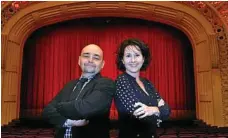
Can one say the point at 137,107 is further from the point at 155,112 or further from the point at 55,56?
the point at 55,56

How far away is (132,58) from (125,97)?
126 millimetres

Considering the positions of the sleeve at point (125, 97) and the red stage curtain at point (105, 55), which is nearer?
the sleeve at point (125, 97)

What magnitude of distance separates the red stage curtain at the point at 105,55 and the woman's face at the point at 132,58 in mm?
5728

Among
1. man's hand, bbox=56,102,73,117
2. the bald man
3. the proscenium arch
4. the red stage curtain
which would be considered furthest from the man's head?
the red stage curtain

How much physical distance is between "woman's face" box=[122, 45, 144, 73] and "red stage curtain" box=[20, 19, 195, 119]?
226 inches

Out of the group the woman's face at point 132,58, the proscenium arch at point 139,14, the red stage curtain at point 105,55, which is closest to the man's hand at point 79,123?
the woman's face at point 132,58

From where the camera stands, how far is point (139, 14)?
5.68 meters

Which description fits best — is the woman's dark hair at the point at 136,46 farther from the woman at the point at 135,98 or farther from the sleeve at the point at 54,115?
the sleeve at the point at 54,115

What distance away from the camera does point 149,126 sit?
75 centimetres

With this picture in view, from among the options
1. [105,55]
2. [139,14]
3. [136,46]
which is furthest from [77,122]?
[105,55]

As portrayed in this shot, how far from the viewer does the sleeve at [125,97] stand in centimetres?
73

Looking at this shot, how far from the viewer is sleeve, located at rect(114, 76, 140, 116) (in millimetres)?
734

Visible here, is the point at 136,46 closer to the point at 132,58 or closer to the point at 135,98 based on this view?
the point at 132,58

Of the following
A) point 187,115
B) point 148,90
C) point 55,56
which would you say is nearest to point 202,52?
point 187,115
